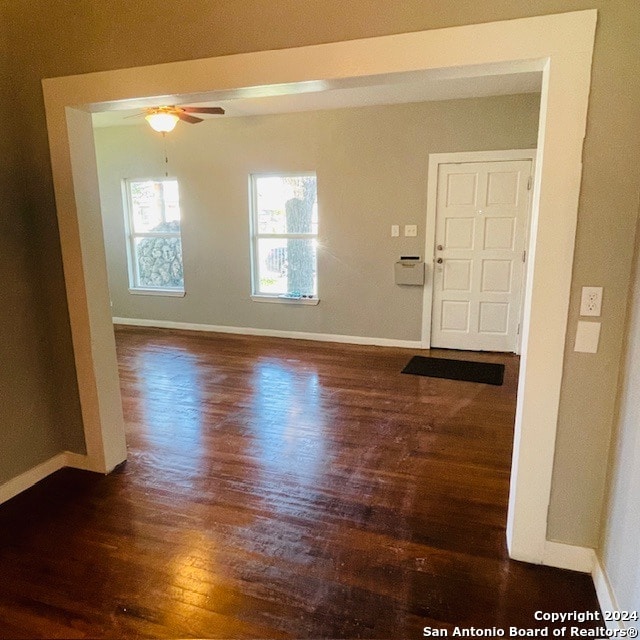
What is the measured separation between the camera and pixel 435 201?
461 centimetres

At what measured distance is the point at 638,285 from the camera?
4.72 ft

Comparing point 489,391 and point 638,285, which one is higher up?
point 638,285

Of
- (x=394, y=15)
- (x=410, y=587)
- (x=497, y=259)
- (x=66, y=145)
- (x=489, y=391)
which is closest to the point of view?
(x=394, y=15)

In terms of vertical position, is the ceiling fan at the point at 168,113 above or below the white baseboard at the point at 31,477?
above

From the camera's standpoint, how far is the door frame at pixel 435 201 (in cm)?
433

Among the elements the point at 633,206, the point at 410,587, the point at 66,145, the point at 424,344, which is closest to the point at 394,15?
the point at 633,206

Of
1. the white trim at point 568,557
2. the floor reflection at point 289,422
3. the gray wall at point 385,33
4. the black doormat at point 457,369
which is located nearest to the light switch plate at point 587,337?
the gray wall at point 385,33

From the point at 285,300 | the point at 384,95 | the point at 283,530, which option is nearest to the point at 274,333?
the point at 285,300

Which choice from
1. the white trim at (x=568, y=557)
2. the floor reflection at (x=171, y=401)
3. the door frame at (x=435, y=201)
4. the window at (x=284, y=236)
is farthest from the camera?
the window at (x=284, y=236)

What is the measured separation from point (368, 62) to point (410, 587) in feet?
6.58

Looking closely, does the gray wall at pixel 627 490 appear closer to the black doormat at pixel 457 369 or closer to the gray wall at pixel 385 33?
the gray wall at pixel 385 33

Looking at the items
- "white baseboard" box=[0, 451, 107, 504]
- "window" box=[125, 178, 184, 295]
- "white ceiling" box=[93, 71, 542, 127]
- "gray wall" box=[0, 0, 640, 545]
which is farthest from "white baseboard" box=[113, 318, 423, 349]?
"gray wall" box=[0, 0, 640, 545]

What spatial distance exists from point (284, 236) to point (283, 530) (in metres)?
3.93

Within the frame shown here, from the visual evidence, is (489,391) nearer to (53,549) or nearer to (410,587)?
(410,587)
